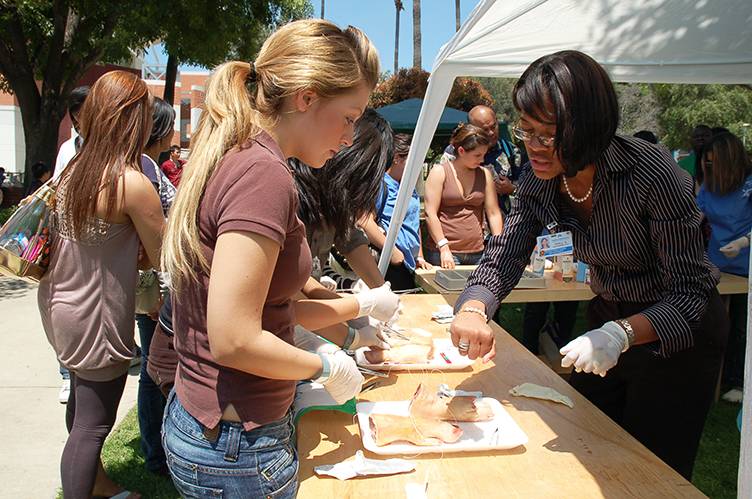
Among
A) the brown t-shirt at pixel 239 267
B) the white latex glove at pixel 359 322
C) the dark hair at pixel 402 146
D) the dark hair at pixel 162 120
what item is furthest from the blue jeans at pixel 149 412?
the dark hair at pixel 402 146

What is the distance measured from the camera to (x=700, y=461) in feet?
10.7

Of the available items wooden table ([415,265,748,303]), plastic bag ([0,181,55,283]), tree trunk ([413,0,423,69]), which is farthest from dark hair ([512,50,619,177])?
tree trunk ([413,0,423,69])

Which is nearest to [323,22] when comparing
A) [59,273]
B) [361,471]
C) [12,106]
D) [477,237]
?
[361,471]

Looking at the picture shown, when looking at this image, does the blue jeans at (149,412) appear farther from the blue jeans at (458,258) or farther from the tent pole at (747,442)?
the tent pole at (747,442)

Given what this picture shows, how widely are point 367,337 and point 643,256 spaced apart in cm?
A: 84

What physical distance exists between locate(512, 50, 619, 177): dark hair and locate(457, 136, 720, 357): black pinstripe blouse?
0.11 metres

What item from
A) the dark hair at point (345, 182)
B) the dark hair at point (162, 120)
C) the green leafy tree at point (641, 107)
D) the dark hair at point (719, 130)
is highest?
the green leafy tree at point (641, 107)

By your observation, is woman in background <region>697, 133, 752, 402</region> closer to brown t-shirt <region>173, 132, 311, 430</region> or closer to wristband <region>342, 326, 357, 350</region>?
wristband <region>342, 326, 357, 350</region>

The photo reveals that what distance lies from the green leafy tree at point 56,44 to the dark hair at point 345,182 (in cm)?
857

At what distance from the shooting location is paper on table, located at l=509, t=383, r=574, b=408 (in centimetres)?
171

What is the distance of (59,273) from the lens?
2.07 metres

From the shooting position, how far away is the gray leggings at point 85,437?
6.73 feet

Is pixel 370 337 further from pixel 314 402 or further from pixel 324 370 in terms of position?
pixel 324 370

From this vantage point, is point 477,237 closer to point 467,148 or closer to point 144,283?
point 467,148
